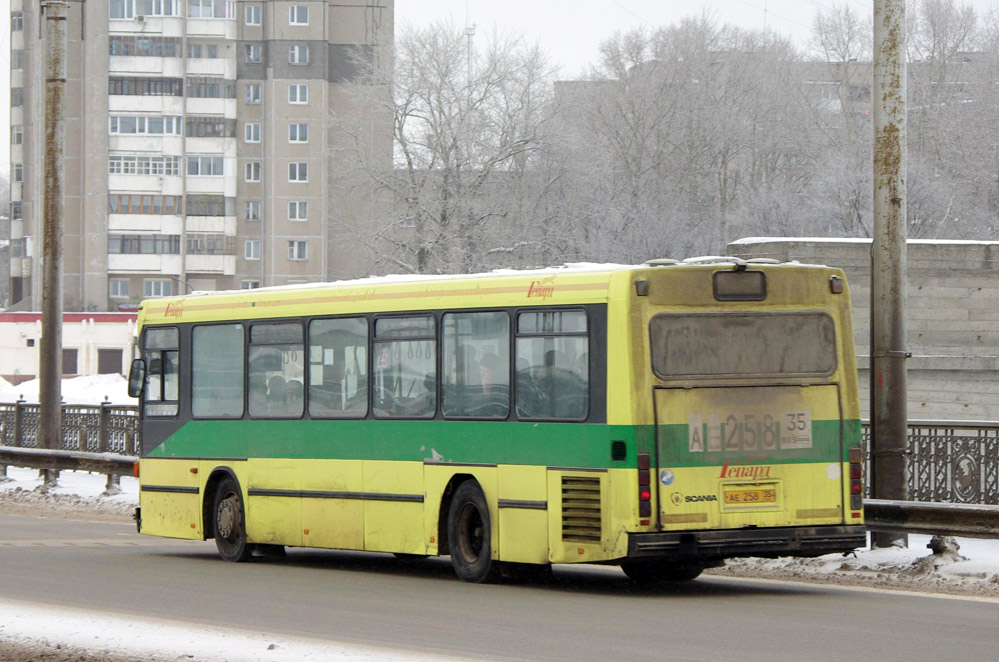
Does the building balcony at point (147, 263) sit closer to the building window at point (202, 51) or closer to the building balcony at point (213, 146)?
the building balcony at point (213, 146)

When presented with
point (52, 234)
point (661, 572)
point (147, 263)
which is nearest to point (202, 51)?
point (147, 263)

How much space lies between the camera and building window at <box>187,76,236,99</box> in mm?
97188

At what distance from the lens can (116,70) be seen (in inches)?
3752

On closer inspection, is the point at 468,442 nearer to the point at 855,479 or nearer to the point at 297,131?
the point at 855,479

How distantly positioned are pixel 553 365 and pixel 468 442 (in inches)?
46.2

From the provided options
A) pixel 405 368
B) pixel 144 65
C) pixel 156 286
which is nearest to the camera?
pixel 405 368

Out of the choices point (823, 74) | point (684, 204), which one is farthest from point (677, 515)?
point (823, 74)

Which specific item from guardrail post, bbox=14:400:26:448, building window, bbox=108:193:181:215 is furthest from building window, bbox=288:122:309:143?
guardrail post, bbox=14:400:26:448

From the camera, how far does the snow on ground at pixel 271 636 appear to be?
9.18 m

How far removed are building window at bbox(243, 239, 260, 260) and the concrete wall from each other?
76743 mm

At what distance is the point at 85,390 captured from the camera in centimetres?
6353

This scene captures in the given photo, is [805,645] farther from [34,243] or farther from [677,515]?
[34,243]

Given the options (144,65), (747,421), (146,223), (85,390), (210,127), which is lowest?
(747,421)

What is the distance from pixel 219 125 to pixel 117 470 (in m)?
75.5
